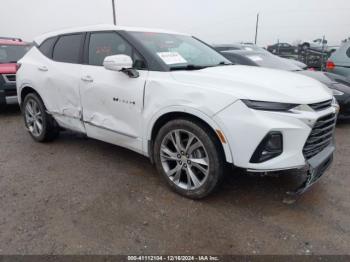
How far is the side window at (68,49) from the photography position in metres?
3.70

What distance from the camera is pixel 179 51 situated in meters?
3.29

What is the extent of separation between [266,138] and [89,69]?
2270mm

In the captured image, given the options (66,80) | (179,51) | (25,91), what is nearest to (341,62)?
(179,51)

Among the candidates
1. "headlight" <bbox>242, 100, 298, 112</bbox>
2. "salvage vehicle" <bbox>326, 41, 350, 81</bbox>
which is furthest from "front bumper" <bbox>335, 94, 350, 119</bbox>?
"headlight" <bbox>242, 100, 298, 112</bbox>

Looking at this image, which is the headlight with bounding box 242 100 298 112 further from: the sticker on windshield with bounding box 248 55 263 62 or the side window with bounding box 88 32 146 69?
the sticker on windshield with bounding box 248 55 263 62

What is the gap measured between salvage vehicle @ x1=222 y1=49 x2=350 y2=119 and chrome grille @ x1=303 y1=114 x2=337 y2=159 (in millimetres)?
2811

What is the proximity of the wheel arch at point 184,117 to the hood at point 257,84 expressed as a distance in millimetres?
262

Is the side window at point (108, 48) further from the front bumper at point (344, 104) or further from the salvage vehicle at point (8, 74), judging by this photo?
the front bumper at point (344, 104)

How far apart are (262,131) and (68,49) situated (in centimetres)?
287

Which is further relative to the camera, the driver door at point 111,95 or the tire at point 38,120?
the tire at point 38,120

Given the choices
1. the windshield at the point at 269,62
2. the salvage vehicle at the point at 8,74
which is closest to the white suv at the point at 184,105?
the windshield at the point at 269,62

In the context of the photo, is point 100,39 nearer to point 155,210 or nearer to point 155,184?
point 155,184

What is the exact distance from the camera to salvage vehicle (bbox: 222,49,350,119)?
518 cm

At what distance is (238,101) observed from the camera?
234 centimetres
